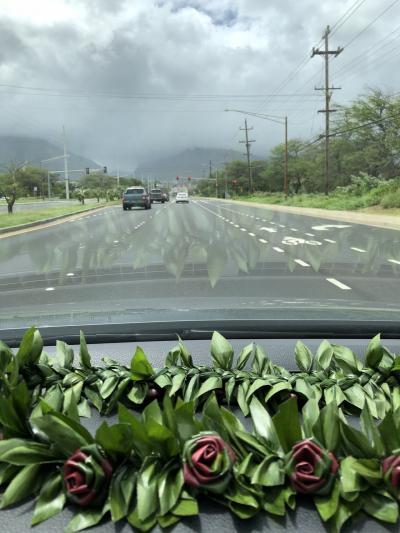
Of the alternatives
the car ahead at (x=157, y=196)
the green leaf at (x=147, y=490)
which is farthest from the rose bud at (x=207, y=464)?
the car ahead at (x=157, y=196)

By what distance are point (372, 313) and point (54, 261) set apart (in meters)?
9.85

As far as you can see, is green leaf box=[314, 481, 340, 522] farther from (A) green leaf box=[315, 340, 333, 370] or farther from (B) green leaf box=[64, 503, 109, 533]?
(A) green leaf box=[315, 340, 333, 370]

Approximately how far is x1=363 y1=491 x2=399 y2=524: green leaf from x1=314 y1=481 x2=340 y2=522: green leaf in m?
0.09

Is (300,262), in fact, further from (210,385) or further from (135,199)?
(135,199)

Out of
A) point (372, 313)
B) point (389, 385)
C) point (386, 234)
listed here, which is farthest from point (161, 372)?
point (386, 234)

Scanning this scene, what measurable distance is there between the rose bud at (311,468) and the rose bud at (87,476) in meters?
0.57

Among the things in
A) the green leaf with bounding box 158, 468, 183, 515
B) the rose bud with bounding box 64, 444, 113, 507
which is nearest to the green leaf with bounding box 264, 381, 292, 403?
the green leaf with bounding box 158, 468, 183, 515

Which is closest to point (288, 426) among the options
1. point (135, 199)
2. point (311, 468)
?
point (311, 468)

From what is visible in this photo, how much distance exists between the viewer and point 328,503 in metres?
1.82

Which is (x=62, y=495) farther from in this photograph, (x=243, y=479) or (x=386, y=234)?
(x=386, y=234)

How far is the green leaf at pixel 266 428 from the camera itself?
2.01 m

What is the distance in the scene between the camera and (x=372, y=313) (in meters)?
4.34

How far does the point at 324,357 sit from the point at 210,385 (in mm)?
580

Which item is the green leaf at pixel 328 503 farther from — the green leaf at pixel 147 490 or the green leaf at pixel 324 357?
the green leaf at pixel 324 357
